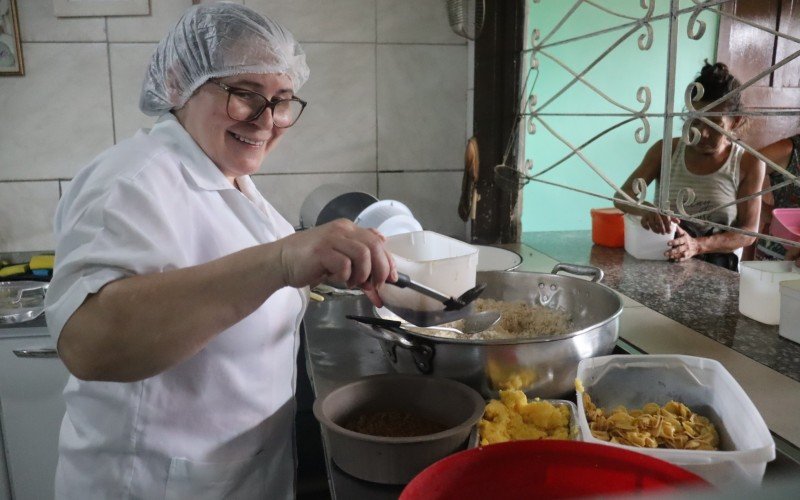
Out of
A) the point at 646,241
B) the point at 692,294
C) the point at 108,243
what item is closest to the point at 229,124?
the point at 108,243

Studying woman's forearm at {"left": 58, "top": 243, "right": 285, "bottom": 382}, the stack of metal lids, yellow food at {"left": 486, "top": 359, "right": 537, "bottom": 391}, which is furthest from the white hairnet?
the stack of metal lids

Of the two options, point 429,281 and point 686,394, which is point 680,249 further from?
point 429,281

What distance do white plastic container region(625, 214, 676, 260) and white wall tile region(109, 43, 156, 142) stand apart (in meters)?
1.64

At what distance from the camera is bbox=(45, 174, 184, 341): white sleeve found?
75 cm

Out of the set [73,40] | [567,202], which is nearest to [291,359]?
[73,40]

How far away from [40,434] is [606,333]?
1.68 meters

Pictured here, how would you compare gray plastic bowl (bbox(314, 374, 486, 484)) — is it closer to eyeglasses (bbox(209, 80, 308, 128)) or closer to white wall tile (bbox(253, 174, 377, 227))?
eyeglasses (bbox(209, 80, 308, 128))

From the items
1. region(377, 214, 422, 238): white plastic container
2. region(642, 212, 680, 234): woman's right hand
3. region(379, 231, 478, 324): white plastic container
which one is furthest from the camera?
region(642, 212, 680, 234): woman's right hand

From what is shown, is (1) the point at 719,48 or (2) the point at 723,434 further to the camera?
(1) the point at 719,48

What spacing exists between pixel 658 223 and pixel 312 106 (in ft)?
4.03

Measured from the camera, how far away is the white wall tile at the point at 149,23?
203 cm

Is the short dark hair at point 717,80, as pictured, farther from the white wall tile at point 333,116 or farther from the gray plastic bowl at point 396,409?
the gray plastic bowl at point 396,409

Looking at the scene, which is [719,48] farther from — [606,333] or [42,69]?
[42,69]

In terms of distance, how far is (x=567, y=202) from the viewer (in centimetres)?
251
